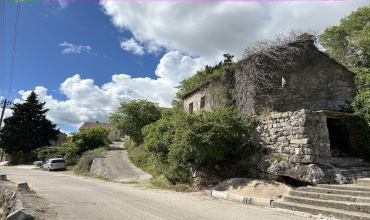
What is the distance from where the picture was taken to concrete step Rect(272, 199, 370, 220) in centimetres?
567

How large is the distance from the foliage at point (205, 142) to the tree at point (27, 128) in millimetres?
28269

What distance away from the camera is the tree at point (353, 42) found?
16.1m

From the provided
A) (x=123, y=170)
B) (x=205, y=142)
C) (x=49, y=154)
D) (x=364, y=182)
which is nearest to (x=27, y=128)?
(x=49, y=154)

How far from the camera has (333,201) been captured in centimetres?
665

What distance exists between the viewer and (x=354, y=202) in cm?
641

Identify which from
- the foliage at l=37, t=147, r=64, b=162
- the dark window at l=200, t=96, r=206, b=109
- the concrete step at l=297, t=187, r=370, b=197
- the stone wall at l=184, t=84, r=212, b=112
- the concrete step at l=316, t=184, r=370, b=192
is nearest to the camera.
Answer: the concrete step at l=297, t=187, r=370, b=197

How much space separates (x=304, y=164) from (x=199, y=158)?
4.19m

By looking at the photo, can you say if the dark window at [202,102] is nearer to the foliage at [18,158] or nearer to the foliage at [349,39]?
the foliage at [349,39]

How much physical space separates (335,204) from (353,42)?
55.3ft

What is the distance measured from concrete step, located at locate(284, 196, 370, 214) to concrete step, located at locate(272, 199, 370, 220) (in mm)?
170

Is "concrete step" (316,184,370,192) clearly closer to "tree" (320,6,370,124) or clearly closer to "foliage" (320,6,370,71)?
"tree" (320,6,370,124)

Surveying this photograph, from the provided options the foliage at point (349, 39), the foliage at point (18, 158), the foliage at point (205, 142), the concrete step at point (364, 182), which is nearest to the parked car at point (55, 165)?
the foliage at point (18, 158)

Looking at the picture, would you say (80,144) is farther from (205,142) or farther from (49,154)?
(205,142)

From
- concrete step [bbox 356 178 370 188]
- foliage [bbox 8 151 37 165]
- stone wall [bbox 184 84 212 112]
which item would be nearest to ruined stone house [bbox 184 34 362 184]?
stone wall [bbox 184 84 212 112]
